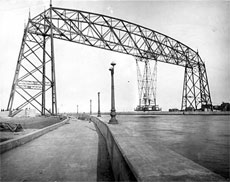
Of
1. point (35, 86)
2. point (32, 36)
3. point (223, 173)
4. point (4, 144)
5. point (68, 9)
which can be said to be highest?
point (68, 9)

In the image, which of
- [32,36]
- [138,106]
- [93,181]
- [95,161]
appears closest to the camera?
[93,181]

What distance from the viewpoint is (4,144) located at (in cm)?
546

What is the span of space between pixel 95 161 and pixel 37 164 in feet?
5.02

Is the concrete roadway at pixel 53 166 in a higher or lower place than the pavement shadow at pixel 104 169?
higher

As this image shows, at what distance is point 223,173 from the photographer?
390 cm

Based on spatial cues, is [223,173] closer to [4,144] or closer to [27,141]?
[4,144]

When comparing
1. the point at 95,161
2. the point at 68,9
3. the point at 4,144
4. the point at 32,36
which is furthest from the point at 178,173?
the point at 68,9

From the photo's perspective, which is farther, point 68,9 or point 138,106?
point 138,106

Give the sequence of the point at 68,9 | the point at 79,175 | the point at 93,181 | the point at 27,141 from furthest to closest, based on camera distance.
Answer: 1. the point at 68,9
2. the point at 27,141
3. the point at 79,175
4. the point at 93,181

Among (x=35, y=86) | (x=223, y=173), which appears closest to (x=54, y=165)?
(x=223, y=173)

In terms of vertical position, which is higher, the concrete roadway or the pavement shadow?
the concrete roadway

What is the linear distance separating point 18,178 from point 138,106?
65.4 metres

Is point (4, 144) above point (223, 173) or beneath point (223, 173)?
above

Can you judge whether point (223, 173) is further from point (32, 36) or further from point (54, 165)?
point (32, 36)
